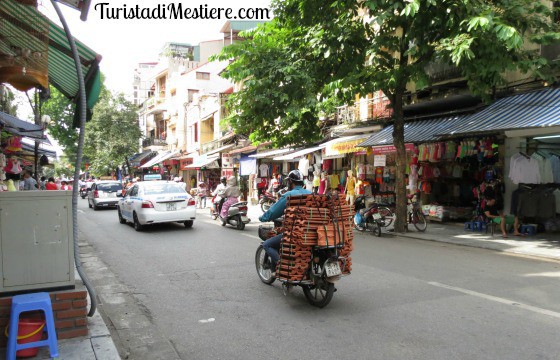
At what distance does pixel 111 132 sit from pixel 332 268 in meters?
38.2

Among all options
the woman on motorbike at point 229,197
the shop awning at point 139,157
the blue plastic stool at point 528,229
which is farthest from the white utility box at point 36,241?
the shop awning at point 139,157

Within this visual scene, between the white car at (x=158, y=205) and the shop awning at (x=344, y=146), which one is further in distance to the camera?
the shop awning at (x=344, y=146)

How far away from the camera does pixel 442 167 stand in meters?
15.4

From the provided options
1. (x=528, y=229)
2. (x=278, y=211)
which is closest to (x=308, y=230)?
(x=278, y=211)

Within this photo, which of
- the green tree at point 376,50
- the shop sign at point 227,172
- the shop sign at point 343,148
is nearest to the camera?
the green tree at point 376,50

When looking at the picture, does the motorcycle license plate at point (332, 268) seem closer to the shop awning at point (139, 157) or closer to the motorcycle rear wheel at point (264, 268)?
the motorcycle rear wheel at point (264, 268)

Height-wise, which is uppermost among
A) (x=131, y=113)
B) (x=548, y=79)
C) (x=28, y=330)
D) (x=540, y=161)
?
(x=131, y=113)

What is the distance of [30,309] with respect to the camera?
3.65m

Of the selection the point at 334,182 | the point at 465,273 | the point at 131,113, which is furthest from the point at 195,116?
the point at 465,273

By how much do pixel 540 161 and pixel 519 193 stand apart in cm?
97

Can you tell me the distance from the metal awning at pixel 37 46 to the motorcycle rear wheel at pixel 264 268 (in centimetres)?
332

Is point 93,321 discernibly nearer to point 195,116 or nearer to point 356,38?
point 356,38

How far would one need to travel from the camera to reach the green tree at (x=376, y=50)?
32.3 feet

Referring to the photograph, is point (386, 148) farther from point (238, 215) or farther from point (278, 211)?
point (278, 211)
